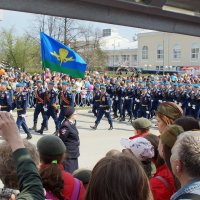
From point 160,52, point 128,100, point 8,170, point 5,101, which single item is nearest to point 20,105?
point 5,101

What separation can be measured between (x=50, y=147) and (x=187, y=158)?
5.01 ft

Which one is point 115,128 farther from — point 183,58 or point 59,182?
point 183,58

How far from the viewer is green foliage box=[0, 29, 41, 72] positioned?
50.8 meters

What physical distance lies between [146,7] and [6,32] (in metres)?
52.9

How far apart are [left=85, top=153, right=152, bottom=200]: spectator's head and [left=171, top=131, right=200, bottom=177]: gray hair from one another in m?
0.35

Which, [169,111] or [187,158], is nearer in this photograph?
[187,158]

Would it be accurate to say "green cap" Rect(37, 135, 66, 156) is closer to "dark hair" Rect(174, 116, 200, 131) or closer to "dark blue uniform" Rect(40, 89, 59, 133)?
"dark hair" Rect(174, 116, 200, 131)

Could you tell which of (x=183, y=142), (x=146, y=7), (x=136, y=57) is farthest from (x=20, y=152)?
(x=136, y=57)

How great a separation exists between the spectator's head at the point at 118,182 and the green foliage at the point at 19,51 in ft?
158

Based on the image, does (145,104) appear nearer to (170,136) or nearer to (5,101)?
(5,101)

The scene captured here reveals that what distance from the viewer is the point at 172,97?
18219 millimetres

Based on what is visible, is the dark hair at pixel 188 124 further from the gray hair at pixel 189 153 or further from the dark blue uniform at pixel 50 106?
the dark blue uniform at pixel 50 106

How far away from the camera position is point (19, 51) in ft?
169

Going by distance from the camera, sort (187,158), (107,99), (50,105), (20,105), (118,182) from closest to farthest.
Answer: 1. (118,182)
2. (187,158)
3. (20,105)
4. (50,105)
5. (107,99)
